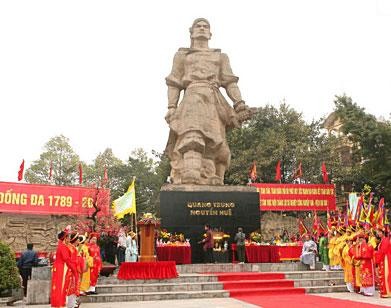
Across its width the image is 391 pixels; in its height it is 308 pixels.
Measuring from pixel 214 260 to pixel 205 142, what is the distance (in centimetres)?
371

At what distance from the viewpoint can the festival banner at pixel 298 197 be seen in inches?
968

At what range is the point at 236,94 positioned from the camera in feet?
49.0

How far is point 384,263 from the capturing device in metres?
9.80

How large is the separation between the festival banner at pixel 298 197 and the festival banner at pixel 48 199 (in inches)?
363

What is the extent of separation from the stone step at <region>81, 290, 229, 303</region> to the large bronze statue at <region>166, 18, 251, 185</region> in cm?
450

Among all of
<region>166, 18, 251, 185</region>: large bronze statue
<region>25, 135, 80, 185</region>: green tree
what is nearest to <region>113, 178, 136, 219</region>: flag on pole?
<region>166, 18, 251, 185</region>: large bronze statue

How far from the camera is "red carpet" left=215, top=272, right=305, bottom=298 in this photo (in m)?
9.69

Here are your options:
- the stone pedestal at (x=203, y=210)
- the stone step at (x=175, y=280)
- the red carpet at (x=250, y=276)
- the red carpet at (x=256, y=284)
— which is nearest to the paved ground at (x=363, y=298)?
the red carpet at (x=256, y=284)

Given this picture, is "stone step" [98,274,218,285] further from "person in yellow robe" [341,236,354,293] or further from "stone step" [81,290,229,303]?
"person in yellow robe" [341,236,354,293]

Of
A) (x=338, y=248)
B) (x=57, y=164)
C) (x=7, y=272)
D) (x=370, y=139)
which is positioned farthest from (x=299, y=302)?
(x=57, y=164)

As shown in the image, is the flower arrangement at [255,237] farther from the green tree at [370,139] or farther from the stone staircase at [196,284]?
the green tree at [370,139]

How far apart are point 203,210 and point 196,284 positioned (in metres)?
3.42

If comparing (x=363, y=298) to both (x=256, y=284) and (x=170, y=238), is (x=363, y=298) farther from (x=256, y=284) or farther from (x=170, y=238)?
(x=170, y=238)

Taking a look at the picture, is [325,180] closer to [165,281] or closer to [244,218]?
[244,218]
